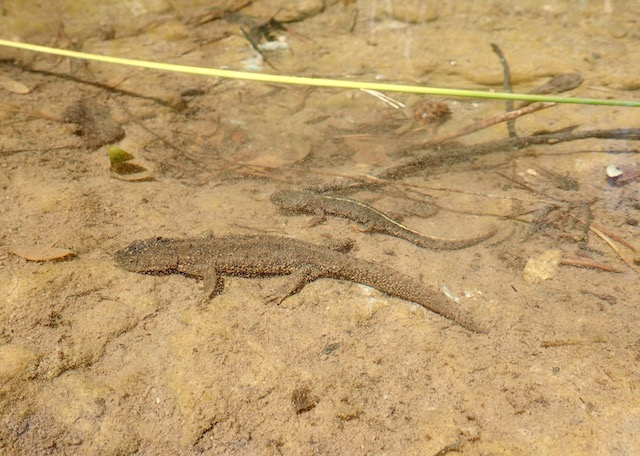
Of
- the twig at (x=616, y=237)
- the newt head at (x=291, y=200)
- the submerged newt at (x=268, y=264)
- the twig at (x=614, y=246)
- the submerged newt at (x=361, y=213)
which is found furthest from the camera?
the newt head at (x=291, y=200)

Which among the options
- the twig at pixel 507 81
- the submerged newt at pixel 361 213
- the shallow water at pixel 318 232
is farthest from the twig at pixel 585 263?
the twig at pixel 507 81

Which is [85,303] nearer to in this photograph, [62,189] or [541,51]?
[62,189]

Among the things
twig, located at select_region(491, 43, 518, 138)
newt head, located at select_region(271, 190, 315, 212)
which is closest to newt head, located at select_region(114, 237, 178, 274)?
newt head, located at select_region(271, 190, 315, 212)

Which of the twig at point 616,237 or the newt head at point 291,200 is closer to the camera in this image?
the twig at point 616,237

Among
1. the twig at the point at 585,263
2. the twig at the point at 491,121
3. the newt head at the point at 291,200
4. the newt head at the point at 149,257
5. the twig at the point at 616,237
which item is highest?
the twig at the point at 491,121

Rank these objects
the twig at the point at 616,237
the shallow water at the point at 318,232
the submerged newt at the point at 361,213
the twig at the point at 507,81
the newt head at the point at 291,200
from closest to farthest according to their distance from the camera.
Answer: the shallow water at the point at 318,232 < the twig at the point at 616,237 < the submerged newt at the point at 361,213 < the newt head at the point at 291,200 < the twig at the point at 507,81

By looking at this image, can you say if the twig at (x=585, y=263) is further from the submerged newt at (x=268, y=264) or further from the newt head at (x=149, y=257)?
the newt head at (x=149, y=257)
